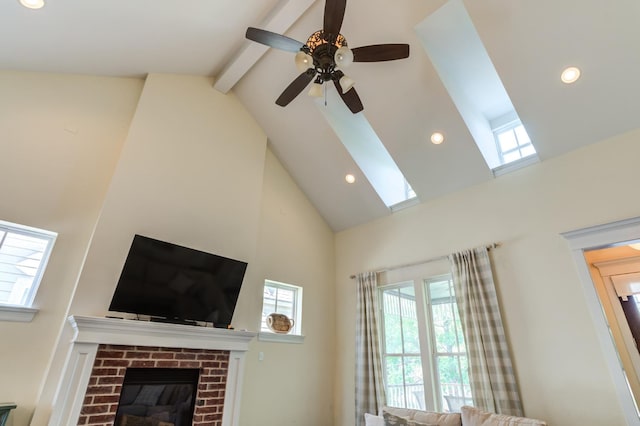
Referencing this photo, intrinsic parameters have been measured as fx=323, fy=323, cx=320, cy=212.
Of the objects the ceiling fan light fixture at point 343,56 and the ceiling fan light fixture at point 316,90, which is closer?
the ceiling fan light fixture at point 343,56

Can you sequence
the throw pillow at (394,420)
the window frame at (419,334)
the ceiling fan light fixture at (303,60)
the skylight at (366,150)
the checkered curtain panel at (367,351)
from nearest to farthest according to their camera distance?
the ceiling fan light fixture at (303,60) → the throw pillow at (394,420) → the window frame at (419,334) → the checkered curtain panel at (367,351) → the skylight at (366,150)

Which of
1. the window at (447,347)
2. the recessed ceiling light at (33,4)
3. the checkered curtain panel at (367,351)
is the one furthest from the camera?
the checkered curtain panel at (367,351)

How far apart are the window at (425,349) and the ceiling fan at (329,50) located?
9.72 feet

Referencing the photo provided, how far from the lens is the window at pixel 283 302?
15.5ft

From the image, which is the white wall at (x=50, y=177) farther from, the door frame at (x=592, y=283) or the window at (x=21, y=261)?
the door frame at (x=592, y=283)

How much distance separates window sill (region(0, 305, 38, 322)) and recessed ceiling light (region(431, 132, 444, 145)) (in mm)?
4647

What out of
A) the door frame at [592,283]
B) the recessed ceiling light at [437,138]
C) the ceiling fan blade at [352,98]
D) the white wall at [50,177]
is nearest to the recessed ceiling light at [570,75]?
the recessed ceiling light at [437,138]

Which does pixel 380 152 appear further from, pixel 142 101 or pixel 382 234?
pixel 142 101

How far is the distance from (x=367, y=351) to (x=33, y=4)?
17.3 ft

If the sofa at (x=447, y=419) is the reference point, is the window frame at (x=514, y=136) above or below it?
above

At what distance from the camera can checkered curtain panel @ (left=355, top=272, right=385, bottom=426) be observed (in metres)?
4.35

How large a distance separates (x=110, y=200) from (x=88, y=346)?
1463mm

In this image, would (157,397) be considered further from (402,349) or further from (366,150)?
(366,150)

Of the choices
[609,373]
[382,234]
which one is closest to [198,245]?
[382,234]
